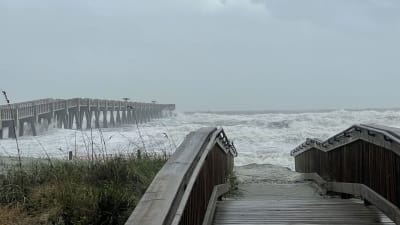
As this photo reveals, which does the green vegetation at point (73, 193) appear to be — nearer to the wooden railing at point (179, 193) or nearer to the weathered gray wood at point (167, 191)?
the wooden railing at point (179, 193)

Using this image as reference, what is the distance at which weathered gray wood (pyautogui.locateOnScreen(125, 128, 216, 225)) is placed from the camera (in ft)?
10.2

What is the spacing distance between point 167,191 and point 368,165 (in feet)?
14.0

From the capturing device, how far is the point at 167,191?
357 centimetres

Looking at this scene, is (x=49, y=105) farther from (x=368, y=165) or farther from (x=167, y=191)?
(x=167, y=191)

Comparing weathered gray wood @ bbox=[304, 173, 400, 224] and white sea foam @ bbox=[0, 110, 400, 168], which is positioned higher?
weathered gray wood @ bbox=[304, 173, 400, 224]

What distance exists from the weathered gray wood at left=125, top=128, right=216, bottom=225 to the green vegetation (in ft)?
3.73

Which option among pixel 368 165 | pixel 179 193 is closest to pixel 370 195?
pixel 368 165

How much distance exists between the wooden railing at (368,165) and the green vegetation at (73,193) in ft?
8.92

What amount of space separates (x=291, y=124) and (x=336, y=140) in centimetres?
3944

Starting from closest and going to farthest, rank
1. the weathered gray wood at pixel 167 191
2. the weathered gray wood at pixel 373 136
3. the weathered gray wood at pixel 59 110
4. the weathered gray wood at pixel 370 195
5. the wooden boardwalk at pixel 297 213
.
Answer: the weathered gray wood at pixel 167 191 < the weathered gray wood at pixel 373 136 < the weathered gray wood at pixel 370 195 < the wooden boardwalk at pixel 297 213 < the weathered gray wood at pixel 59 110

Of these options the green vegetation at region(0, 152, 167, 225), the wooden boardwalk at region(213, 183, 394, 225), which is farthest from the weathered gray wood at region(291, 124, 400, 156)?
the green vegetation at region(0, 152, 167, 225)

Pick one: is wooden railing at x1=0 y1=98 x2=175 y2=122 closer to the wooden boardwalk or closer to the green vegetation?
the green vegetation

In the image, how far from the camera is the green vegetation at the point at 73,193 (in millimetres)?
5574

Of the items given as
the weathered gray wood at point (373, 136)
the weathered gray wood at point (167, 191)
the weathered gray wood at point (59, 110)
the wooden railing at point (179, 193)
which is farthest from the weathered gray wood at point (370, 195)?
the weathered gray wood at point (59, 110)
